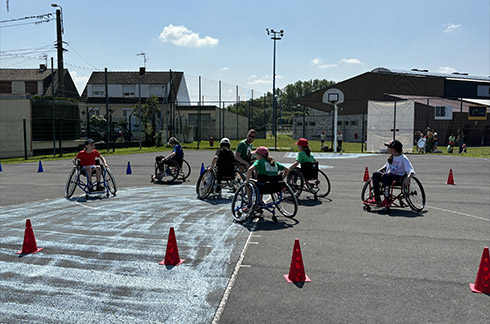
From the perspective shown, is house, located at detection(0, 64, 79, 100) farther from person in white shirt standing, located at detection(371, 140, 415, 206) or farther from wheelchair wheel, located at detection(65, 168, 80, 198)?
person in white shirt standing, located at detection(371, 140, 415, 206)

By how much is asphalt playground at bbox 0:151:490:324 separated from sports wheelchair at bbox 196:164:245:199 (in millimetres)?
445

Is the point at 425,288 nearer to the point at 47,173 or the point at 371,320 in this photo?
the point at 371,320

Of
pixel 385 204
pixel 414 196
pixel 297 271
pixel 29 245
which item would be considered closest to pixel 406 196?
pixel 414 196

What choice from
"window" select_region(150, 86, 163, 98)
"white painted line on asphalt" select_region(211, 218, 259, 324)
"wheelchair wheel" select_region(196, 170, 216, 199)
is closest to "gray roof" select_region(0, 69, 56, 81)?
"window" select_region(150, 86, 163, 98)

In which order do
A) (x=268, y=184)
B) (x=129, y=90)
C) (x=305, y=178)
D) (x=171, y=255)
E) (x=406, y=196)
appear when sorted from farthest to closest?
(x=129, y=90) < (x=305, y=178) < (x=406, y=196) < (x=268, y=184) < (x=171, y=255)

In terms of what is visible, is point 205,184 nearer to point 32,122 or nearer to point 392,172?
point 392,172

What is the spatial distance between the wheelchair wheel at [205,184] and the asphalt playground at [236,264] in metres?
0.41

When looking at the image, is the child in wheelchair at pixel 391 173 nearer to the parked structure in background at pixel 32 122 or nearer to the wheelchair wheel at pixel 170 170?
the wheelchair wheel at pixel 170 170

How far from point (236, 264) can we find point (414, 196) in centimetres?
508

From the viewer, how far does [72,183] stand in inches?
394

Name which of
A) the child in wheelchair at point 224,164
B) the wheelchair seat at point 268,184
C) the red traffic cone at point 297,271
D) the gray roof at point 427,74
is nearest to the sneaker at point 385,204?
the wheelchair seat at point 268,184

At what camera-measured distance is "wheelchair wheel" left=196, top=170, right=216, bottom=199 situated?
9438 mm

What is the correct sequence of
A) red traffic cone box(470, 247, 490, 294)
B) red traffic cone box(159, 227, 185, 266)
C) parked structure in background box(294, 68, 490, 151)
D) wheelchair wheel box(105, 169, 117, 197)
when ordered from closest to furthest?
red traffic cone box(470, 247, 490, 294)
red traffic cone box(159, 227, 185, 266)
wheelchair wheel box(105, 169, 117, 197)
parked structure in background box(294, 68, 490, 151)

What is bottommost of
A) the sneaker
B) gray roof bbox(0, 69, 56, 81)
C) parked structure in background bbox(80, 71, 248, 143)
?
the sneaker
